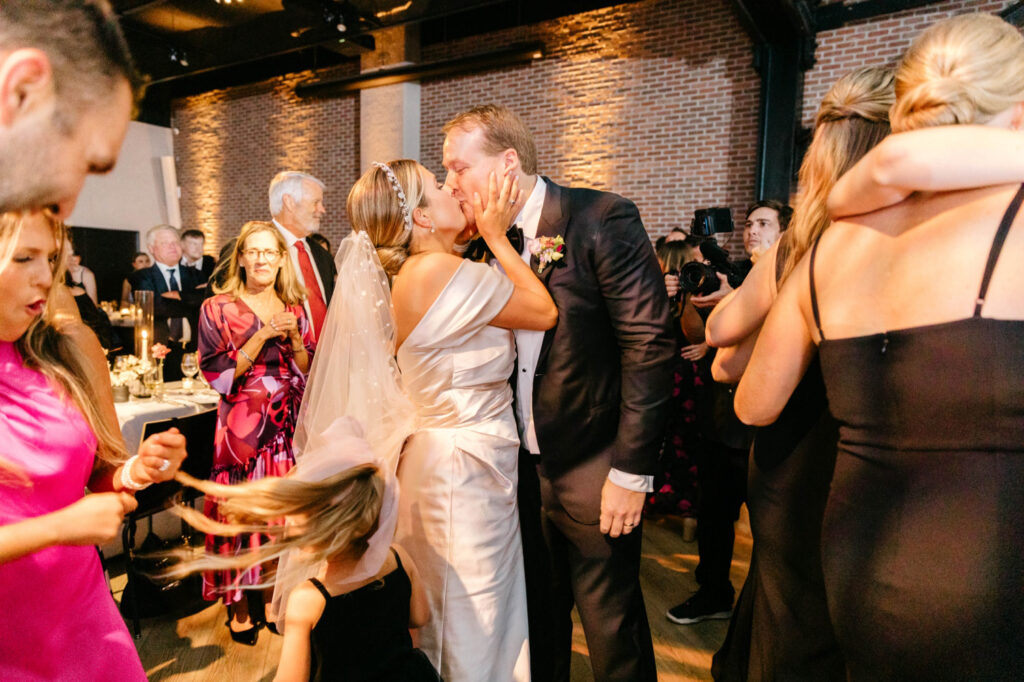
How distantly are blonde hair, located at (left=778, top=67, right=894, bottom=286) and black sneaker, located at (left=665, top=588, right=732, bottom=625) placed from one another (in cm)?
211

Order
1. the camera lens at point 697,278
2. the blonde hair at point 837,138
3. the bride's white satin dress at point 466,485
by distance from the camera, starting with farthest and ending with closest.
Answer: the camera lens at point 697,278 < the bride's white satin dress at point 466,485 < the blonde hair at point 837,138

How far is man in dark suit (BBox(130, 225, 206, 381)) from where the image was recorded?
4.22 meters

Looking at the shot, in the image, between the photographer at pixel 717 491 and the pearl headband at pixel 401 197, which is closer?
the pearl headband at pixel 401 197

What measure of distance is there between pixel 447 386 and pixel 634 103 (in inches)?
250

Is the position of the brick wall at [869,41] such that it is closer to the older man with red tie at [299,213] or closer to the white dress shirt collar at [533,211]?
the older man with red tie at [299,213]

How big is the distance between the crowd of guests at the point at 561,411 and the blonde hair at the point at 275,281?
909 millimetres

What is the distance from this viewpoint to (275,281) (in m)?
2.89

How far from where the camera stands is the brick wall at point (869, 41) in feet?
17.8

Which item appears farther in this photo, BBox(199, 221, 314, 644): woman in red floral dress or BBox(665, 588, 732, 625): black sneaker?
BBox(665, 588, 732, 625): black sneaker

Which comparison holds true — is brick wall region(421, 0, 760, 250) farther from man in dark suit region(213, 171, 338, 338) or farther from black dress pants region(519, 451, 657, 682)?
black dress pants region(519, 451, 657, 682)

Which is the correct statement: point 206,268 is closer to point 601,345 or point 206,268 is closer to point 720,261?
point 720,261

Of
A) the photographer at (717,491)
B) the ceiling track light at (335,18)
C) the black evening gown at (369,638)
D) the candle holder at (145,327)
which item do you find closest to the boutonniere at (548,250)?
the black evening gown at (369,638)

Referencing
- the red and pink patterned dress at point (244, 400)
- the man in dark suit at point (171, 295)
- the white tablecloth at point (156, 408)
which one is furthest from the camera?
the man in dark suit at point (171, 295)

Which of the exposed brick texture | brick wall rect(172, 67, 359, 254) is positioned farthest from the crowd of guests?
brick wall rect(172, 67, 359, 254)
